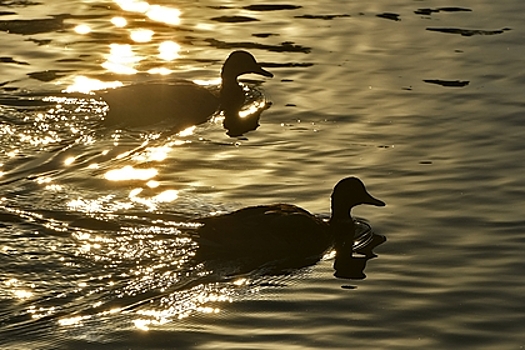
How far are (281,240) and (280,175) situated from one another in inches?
90.9

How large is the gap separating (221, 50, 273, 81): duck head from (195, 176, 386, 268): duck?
5519 millimetres

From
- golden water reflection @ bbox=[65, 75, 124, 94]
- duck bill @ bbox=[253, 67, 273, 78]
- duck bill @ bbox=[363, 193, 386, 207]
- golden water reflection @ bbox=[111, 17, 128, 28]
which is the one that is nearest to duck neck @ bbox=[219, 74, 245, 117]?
duck bill @ bbox=[253, 67, 273, 78]

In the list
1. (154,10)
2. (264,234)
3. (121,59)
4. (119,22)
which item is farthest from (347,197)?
(154,10)

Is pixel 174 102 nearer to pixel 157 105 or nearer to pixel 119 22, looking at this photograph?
pixel 157 105

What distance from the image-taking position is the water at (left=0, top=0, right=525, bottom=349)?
11492 millimetres

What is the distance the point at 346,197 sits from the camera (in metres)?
13.6

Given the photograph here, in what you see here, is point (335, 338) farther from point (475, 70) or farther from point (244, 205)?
point (475, 70)

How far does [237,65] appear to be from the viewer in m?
18.8

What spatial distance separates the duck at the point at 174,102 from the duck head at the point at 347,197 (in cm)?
423

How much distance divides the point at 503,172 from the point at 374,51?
5.66 meters

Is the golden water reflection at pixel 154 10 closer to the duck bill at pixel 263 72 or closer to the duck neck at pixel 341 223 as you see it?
the duck bill at pixel 263 72

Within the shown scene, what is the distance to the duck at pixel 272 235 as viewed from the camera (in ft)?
41.8

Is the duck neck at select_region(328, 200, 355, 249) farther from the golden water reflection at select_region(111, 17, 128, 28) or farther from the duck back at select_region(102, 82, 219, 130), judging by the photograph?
the golden water reflection at select_region(111, 17, 128, 28)

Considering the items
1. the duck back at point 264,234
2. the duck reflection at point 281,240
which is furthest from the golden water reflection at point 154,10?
the duck back at point 264,234
